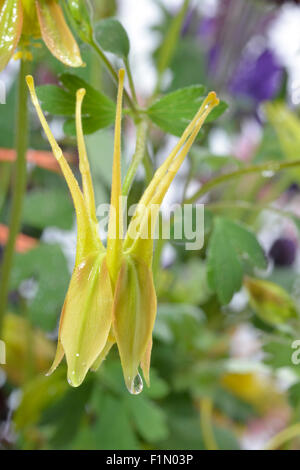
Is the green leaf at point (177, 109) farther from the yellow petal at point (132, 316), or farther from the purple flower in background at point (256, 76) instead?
the purple flower in background at point (256, 76)

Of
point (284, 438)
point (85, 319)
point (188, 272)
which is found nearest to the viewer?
point (85, 319)

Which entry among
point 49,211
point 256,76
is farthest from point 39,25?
point 256,76

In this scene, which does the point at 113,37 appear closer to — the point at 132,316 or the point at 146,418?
the point at 132,316

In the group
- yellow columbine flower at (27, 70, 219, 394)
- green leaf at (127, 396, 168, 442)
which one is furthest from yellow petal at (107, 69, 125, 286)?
green leaf at (127, 396, 168, 442)

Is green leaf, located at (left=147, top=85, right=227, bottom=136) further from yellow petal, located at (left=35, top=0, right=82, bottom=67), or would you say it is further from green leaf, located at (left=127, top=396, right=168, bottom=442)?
green leaf, located at (left=127, top=396, right=168, bottom=442)

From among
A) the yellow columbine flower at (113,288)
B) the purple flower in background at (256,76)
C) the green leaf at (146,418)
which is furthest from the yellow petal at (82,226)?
the purple flower in background at (256,76)

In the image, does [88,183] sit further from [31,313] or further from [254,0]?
[254,0]

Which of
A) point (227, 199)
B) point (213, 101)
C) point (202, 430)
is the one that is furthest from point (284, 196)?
point (213, 101)
